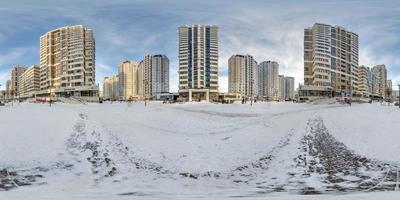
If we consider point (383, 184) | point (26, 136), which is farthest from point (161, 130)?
point (383, 184)

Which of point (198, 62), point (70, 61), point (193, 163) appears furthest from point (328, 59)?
point (193, 163)

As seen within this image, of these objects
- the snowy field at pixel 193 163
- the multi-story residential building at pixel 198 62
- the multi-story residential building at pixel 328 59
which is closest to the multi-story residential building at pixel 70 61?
the multi-story residential building at pixel 198 62

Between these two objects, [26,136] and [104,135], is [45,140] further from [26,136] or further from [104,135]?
[104,135]

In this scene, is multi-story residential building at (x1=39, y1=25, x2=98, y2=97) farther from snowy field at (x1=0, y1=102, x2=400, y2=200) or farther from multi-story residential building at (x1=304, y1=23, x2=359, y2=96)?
snowy field at (x1=0, y1=102, x2=400, y2=200)

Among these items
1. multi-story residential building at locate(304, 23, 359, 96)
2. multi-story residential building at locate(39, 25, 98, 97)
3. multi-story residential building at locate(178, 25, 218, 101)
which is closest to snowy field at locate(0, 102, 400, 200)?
multi-story residential building at locate(39, 25, 98, 97)

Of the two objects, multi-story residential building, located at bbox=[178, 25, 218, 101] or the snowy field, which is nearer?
the snowy field

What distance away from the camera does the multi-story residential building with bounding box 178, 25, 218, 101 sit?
16800 centimetres

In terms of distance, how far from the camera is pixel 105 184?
1316 cm

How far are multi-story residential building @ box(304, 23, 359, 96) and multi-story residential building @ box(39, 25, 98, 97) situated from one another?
82406 mm

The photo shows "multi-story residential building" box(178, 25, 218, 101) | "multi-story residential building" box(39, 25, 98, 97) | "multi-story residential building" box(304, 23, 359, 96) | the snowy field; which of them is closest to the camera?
the snowy field

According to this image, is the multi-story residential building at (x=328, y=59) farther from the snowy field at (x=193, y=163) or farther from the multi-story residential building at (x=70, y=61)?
the snowy field at (x=193, y=163)

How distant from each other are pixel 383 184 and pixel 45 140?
1488 cm

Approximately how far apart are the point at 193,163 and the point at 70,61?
148549mm

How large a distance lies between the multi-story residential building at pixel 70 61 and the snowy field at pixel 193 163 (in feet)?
392
